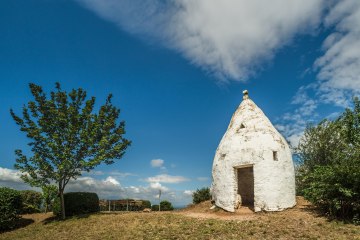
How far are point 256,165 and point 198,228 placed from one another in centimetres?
544

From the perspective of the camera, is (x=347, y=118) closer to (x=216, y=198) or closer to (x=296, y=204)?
(x=296, y=204)

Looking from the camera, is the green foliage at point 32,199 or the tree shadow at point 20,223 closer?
the tree shadow at point 20,223

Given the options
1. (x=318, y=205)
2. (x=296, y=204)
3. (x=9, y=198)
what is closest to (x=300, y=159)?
(x=296, y=204)

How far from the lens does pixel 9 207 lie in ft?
56.2

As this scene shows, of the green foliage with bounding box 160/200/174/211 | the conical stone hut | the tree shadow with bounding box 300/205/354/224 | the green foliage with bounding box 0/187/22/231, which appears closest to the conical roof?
the conical stone hut

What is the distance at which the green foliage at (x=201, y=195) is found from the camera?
76.1 ft

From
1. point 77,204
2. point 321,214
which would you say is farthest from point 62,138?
point 321,214

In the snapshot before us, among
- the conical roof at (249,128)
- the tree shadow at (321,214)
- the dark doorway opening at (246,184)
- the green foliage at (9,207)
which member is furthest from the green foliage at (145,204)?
the tree shadow at (321,214)

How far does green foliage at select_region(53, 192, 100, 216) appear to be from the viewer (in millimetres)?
18906

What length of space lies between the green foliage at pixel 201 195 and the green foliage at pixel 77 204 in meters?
8.28

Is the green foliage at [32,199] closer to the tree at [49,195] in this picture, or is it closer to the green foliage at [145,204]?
the tree at [49,195]

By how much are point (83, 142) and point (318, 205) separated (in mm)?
13988

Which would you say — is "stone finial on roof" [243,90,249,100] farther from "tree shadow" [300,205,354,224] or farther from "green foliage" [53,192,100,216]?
"green foliage" [53,192,100,216]

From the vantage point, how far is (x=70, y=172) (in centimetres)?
1788
